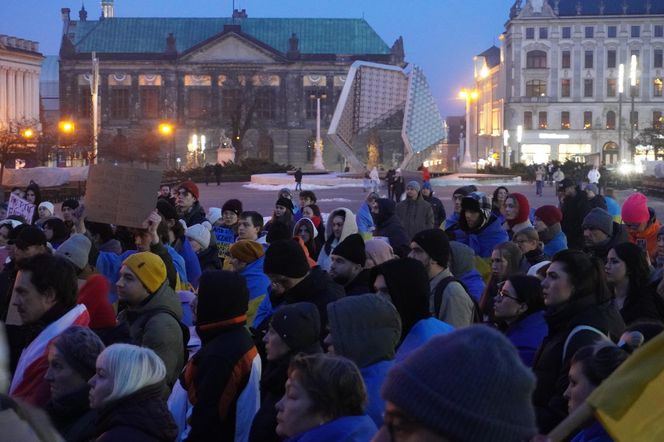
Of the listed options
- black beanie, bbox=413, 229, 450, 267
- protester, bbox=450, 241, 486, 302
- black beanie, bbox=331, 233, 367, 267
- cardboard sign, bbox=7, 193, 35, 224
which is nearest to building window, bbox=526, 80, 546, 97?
cardboard sign, bbox=7, 193, 35, 224

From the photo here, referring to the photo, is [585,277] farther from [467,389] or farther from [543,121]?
[543,121]

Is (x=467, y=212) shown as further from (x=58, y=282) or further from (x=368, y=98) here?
(x=368, y=98)

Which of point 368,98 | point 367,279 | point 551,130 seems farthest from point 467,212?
point 551,130

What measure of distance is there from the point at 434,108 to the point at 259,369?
50.0m

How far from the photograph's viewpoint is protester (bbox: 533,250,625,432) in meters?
4.84

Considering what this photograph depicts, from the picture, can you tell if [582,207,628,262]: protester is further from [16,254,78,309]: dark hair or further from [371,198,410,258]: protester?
[16,254,78,309]: dark hair

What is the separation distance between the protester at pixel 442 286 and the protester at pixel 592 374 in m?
2.09

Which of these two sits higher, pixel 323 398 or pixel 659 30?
pixel 659 30

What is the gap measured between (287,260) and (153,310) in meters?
0.86

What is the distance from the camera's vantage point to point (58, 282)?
18.1 ft

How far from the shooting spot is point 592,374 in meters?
3.93

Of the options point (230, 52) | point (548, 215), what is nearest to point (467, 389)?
point (548, 215)

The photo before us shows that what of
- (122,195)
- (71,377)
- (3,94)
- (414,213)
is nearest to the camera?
(71,377)

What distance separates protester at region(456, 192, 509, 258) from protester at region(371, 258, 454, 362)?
4.45m
